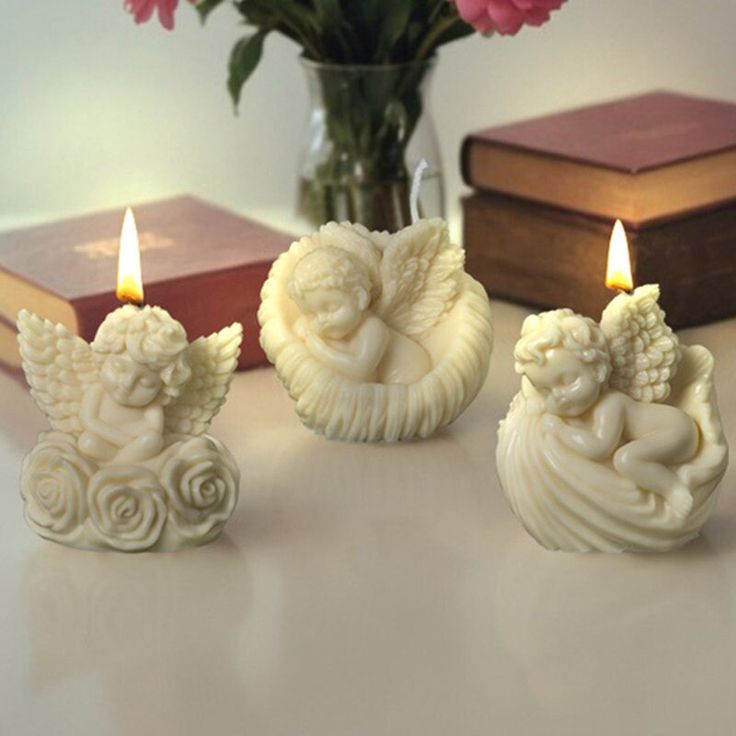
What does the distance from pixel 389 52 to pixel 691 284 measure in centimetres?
35

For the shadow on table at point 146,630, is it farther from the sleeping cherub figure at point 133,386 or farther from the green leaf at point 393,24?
the green leaf at point 393,24

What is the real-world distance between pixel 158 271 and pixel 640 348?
53cm

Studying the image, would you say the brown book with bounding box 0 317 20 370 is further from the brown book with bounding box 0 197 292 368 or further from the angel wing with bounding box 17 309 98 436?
the angel wing with bounding box 17 309 98 436

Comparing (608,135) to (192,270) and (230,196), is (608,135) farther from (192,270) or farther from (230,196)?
(230,196)

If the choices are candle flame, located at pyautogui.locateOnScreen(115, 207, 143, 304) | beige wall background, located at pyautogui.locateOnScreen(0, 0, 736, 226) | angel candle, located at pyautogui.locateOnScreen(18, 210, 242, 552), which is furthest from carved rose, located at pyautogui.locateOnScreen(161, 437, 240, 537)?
beige wall background, located at pyautogui.locateOnScreen(0, 0, 736, 226)

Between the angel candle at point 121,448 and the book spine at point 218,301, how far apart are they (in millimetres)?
306

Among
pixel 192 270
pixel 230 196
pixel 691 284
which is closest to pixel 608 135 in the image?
pixel 691 284

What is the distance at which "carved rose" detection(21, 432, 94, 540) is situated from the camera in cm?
119

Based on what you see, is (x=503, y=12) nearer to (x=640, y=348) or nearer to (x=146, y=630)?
(x=640, y=348)

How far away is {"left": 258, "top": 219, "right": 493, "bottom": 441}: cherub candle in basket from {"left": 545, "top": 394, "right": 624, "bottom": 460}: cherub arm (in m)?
0.23

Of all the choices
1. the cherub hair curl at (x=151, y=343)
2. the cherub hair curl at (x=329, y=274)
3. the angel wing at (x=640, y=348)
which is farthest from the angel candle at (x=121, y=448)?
the angel wing at (x=640, y=348)

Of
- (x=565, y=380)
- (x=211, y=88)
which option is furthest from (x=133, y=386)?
(x=211, y=88)

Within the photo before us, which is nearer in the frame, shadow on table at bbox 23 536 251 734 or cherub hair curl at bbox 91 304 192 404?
shadow on table at bbox 23 536 251 734

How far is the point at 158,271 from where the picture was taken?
61.5 inches
